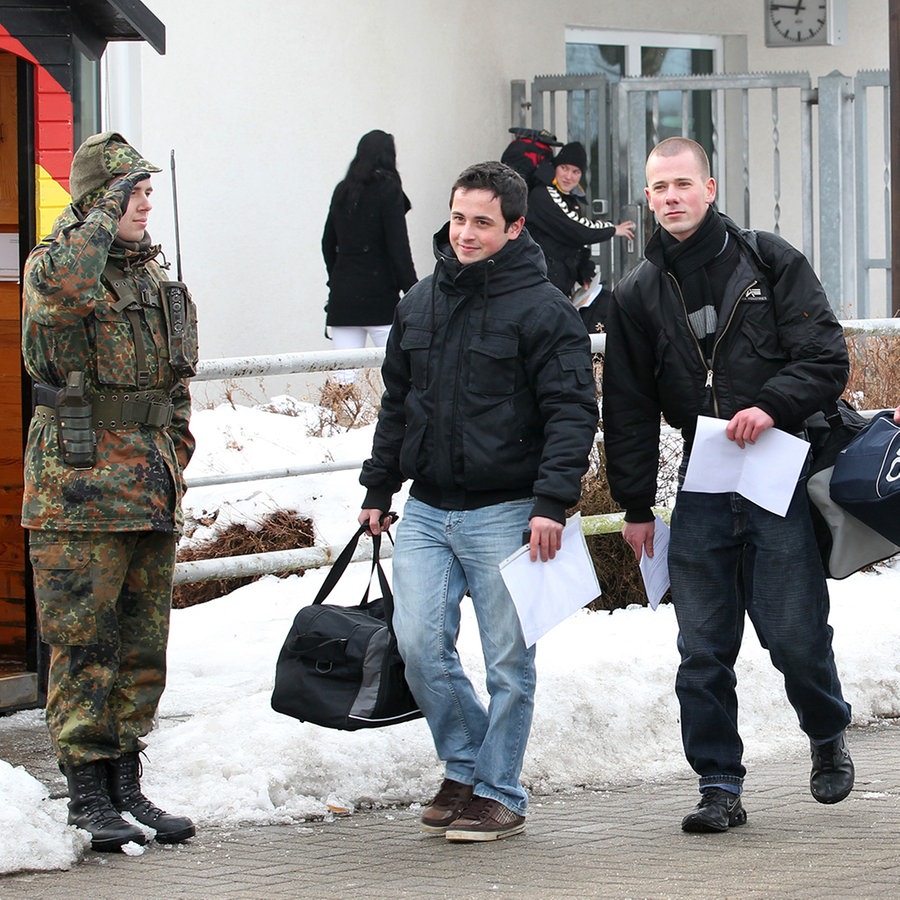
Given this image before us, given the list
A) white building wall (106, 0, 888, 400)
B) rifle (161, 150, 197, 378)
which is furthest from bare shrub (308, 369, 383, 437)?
rifle (161, 150, 197, 378)

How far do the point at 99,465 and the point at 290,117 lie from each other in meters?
6.94

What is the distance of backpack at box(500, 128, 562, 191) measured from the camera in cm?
1114

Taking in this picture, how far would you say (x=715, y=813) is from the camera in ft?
15.6

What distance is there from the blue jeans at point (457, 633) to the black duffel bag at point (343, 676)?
57mm

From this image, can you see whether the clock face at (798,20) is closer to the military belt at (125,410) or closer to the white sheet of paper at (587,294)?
the white sheet of paper at (587,294)

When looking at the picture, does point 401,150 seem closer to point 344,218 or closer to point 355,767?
point 344,218

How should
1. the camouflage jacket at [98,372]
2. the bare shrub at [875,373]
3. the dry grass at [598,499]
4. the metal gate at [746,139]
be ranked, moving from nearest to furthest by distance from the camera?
1. the camouflage jacket at [98,372]
2. the dry grass at [598,499]
3. the bare shrub at [875,373]
4. the metal gate at [746,139]

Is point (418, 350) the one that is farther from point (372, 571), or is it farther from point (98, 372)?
point (98, 372)

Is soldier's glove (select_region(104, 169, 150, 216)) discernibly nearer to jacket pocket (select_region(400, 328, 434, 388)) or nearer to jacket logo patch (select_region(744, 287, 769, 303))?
jacket pocket (select_region(400, 328, 434, 388))

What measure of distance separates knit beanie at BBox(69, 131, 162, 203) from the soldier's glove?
35 millimetres

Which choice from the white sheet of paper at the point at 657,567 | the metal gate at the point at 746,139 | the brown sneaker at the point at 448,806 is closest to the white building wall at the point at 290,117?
the metal gate at the point at 746,139

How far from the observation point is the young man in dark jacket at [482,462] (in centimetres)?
469

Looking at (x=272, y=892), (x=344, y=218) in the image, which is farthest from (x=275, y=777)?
(x=344, y=218)

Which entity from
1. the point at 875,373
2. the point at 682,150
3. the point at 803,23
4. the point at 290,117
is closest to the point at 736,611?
the point at 682,150
